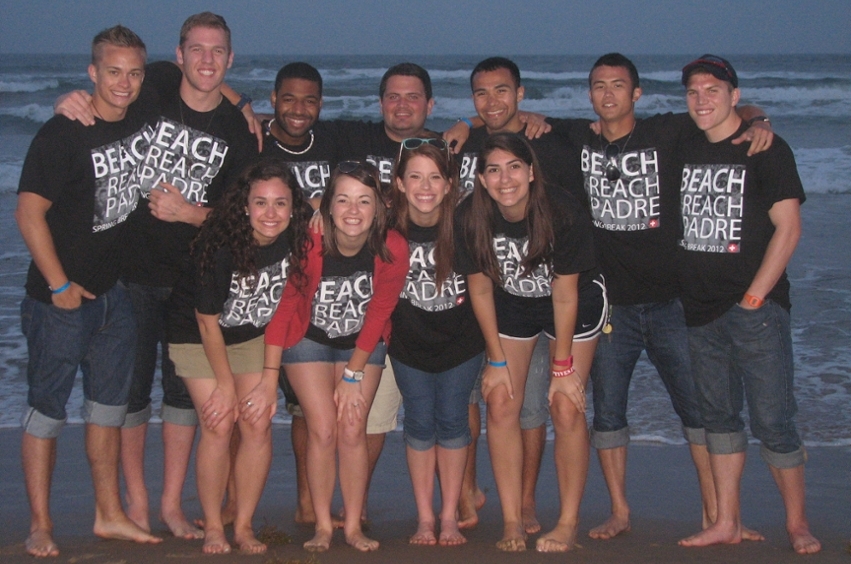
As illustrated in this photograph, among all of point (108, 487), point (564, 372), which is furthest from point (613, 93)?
point (108, 487)

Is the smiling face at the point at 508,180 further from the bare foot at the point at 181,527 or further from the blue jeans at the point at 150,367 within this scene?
the bare foot at the point at 181,527

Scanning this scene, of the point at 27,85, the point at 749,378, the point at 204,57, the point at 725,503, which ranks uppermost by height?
the point at 27,85

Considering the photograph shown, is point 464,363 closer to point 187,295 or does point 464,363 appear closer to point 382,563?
point 382,563

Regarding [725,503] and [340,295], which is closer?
[340,295]

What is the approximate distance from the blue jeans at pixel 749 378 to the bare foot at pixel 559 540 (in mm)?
792

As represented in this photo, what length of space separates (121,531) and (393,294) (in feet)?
5.62

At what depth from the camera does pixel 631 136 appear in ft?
14.5

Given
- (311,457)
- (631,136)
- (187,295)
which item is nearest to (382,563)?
(311,457)

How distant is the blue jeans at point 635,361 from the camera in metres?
4.36

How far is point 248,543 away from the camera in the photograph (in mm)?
4039

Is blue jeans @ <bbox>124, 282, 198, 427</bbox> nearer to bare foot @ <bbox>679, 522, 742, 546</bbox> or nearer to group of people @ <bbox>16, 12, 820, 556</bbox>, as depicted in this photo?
group of people @ <bbox>16, 12, 820, 556</bbox>

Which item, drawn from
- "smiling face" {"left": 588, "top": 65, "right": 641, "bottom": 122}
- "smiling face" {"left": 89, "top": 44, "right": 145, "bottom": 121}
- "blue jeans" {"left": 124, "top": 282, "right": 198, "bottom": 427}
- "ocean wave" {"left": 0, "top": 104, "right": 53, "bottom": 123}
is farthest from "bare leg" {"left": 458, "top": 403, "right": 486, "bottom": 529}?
"ocean wave" {"left": 0, "top": 104, "right": 53, "bottom": 123}

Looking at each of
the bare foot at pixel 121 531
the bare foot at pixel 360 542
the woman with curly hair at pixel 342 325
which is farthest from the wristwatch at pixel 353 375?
the bare foot at pixel 121 531

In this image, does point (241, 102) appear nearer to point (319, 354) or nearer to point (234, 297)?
point (234, 297)
